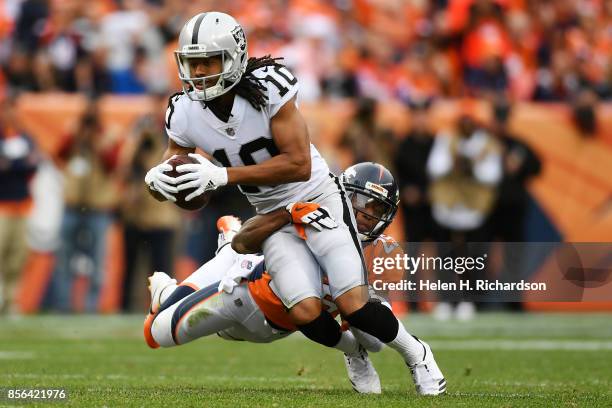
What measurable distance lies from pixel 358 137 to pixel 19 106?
3.48 metres

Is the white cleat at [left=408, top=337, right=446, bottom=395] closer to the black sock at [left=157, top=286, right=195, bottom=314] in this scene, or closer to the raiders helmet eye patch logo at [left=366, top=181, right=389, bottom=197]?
the raiders helmet eye patch logo at [left=366, top=181, right=389, bottom=197]

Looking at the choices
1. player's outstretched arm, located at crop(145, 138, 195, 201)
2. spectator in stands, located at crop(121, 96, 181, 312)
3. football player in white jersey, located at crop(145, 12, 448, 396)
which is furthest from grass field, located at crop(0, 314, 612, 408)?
player's outstretched arm, located at crop(145, 138, 195, 201)

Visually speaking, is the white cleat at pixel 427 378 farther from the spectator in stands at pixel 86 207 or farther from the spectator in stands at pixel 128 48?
the spectator in stands at pixel 128 48

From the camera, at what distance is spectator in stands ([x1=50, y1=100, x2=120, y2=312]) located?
12461 mm

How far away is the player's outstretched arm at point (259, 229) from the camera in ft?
20.4

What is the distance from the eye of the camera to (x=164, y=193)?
19.4 feet

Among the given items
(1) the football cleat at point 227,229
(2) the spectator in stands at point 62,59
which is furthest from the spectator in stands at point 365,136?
(1) the football cleat at point 227,229

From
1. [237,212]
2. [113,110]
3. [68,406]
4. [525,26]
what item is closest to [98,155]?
[113,110]

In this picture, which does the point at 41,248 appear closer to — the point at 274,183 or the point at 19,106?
the point at 19,106

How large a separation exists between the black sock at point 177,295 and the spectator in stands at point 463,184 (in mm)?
5849

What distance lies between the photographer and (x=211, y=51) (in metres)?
5.95

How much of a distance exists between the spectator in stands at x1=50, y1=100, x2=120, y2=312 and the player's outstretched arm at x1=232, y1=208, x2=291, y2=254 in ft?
21.1

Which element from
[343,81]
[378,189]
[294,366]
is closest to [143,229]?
[343,81]

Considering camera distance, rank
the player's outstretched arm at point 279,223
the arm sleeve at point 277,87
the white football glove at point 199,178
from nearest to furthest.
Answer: the white football glove at point 199,178 → the arm sleeve at point 277,87 → the player's outstretched arm at point 279,223
